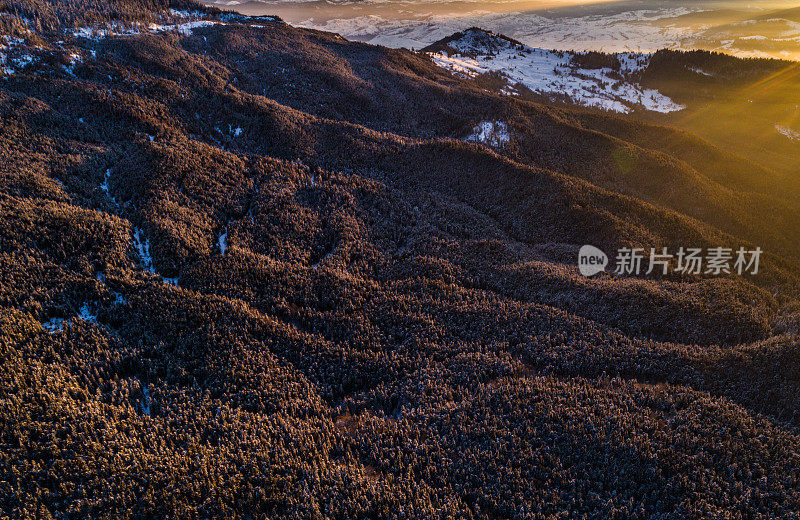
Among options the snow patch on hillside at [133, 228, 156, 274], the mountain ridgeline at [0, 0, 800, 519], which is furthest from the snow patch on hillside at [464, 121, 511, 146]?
the snow patch on hillside at [133, 228, 156, 274]

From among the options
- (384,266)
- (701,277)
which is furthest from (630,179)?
(384,266)

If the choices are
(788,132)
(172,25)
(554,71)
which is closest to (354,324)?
(172,25)

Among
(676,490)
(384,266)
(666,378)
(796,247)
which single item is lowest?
(676,490)

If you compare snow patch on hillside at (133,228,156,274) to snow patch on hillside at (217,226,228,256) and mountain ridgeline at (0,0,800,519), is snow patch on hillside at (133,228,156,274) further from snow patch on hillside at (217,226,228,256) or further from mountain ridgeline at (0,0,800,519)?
snow patch on hillside at (217,226,228,256)

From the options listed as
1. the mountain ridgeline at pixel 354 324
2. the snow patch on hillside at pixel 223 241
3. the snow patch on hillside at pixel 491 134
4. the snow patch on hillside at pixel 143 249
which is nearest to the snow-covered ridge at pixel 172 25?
the mountain ridgeline at pixel 354 324

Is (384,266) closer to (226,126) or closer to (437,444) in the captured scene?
(437,444)

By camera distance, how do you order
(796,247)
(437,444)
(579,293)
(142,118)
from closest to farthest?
1. (437,444)
2. (579,293)
3. (796,247)
4. (142,118)

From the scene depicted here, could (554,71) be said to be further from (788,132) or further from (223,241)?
(223,241)
